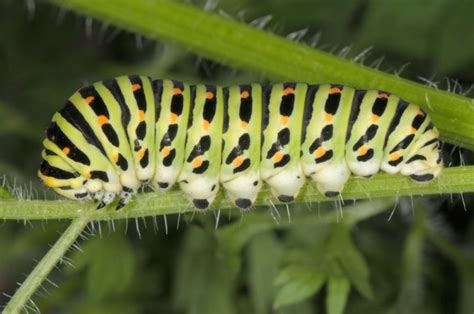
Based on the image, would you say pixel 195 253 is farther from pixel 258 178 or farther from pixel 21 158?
pixel 21 158

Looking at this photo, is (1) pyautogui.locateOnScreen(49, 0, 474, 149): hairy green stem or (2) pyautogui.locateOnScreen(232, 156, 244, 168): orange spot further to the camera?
(1) pyautogui.locateOnScreen(49, 0, 474, 149): hairy green stem

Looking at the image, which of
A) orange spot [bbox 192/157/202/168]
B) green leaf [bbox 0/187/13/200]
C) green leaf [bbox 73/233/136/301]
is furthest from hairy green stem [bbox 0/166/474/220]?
green leaf [bbox 73/233/136/301]

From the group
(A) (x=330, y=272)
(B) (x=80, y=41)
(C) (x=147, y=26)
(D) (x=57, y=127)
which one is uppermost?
(B) (x=80, y=41)

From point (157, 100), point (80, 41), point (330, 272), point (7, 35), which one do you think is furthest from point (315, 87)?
point (80, 41)

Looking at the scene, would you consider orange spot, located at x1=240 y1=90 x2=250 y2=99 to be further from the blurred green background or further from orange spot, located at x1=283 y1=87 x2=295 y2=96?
the blurred green background

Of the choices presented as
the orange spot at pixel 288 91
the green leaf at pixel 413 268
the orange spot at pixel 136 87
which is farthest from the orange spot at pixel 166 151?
the green leaf at pixel 413 268

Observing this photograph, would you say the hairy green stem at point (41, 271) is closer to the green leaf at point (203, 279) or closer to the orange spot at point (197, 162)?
the orange spot at point (197, 162)
